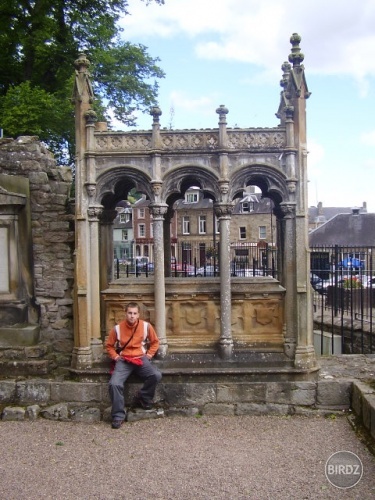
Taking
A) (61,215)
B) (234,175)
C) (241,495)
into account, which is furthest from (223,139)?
(241,495)

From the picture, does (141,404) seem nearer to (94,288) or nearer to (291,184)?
(94,288)

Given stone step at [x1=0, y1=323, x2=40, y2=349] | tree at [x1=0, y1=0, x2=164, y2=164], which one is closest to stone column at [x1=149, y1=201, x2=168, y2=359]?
stone step at [x1=0, y1=323, x2=40, y2=349]

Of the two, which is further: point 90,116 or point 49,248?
point 49,248

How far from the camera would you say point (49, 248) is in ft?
24.4

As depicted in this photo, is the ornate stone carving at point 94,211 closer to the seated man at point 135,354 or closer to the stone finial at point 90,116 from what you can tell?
the stone finial at point 90,116

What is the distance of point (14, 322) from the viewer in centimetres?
746

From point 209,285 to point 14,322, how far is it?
2938mm

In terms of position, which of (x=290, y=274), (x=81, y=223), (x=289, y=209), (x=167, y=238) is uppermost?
(x=289, y=209)

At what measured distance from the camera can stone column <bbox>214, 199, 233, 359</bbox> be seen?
7004 millimetres

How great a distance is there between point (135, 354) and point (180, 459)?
1642 millimetres

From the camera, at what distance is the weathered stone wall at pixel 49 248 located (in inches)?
293

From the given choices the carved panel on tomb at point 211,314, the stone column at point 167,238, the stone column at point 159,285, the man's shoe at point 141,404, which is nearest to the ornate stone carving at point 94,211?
the stone column at point 159,285

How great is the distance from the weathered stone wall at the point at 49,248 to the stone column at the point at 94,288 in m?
0.44

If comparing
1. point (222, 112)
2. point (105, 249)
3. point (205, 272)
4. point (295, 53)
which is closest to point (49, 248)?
point (105, 249)
